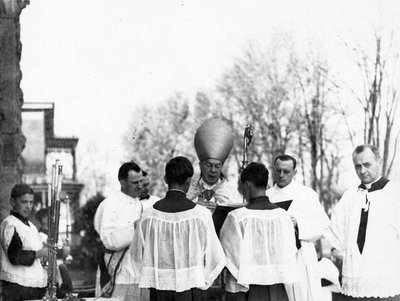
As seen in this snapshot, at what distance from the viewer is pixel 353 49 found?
671 inches

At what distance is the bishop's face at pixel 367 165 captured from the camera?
6.18 meters

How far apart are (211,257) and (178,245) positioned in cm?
27

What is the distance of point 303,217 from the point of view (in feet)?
22.1

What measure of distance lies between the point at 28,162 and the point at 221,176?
35.3 ft

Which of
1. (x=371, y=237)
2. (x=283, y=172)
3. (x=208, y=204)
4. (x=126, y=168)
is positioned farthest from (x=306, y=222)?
(x=126, y=168)

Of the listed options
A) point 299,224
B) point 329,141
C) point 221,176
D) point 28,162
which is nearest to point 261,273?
point 299,224

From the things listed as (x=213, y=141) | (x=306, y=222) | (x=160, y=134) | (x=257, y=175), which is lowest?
(x=306, y=222)

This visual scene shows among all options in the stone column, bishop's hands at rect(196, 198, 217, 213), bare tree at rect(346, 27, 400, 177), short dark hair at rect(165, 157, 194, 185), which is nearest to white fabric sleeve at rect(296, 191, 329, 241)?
bishop's hands at rect(196, 198, 217, 213)

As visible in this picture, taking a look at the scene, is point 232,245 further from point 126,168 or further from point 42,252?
point 42,252

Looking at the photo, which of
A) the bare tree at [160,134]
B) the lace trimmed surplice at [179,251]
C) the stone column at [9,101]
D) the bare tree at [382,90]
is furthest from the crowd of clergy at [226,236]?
the bare tree at [160,134]

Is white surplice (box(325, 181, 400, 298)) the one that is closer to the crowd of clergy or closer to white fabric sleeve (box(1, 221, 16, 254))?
the crowd of clergy

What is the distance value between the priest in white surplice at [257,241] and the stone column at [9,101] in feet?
Answer: 9.72

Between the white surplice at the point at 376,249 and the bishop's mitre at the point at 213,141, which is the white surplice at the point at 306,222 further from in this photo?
the bishop's mitre at the point at 213,141

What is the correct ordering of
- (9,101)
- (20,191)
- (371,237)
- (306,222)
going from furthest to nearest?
(9,101) → (306,222) → (371,237) → (20,191)
